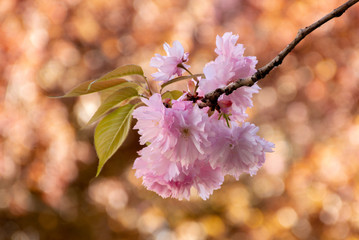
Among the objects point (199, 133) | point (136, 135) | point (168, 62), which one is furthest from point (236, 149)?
point (136, 135)

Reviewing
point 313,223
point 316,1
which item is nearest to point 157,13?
point 316,1

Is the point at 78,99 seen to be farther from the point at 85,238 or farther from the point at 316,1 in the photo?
the point at 316,1

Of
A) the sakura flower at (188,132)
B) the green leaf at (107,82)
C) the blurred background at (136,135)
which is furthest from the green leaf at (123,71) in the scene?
the blurred background at (136,135)

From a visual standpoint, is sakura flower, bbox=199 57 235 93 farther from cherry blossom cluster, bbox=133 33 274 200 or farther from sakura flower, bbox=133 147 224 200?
sakura flower, bbox=133 147 224 200

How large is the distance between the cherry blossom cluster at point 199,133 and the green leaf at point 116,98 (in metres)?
0.05

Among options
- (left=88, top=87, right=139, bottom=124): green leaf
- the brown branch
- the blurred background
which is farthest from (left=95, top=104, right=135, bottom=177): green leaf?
the blurred background

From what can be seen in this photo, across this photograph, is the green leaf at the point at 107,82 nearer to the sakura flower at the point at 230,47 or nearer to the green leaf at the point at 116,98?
the green leaf at the point at 116,98

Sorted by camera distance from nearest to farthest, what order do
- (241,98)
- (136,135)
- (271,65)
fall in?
(271,65) → (241,98) → (136,135)

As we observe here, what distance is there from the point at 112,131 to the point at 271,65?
0.27 meters

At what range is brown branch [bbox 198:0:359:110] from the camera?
52 cm

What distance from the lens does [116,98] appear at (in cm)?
66

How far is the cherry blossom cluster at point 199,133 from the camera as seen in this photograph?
1.87ft

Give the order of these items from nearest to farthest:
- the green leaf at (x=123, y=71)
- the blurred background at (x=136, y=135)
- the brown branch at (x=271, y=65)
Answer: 1. the brown branch at (x=271, y=65)
2. the green leaf at (x=123, y=71)
3. the blurred background at (x=136, y=135)

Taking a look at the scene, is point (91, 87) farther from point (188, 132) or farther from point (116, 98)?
point (188, 132)
